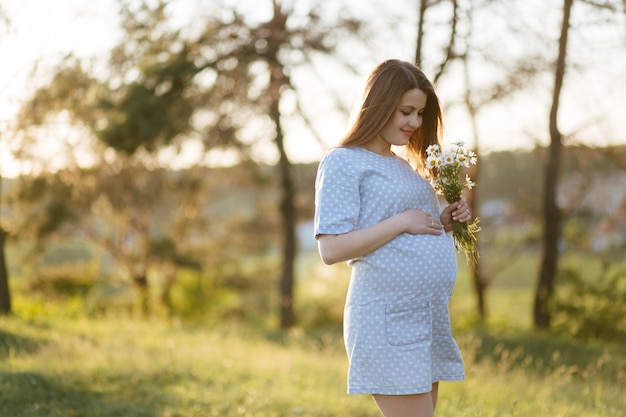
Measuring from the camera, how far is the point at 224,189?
20.5 metres

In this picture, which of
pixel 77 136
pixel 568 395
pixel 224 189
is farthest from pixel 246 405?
pixel 224 189

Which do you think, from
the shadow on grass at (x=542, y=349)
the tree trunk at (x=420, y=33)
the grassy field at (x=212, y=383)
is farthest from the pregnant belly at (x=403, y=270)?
the shadow on grass at (x=542, y=349)

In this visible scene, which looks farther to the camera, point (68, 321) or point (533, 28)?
point (68, 321)

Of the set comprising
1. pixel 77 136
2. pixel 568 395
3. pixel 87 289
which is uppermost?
pixel 77 136

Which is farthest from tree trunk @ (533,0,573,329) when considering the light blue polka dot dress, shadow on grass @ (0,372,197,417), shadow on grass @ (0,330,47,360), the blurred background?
the light blue polka dot dress

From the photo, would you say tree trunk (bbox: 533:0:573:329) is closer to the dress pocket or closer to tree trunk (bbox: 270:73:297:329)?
tree trunk (bbox: 270:73:297:329)

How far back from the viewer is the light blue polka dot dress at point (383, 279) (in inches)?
104

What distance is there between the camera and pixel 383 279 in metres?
2.66

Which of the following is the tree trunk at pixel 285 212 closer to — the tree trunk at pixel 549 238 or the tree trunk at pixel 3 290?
the tree trunk at pixel 549 238

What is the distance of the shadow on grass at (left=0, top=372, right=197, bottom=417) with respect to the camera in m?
4.90

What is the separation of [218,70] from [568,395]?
9040 millimetres

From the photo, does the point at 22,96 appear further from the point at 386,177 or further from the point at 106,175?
the point at 386,177

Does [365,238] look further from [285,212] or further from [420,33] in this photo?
[285,212]

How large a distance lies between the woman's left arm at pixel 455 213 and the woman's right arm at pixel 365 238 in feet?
0.91
